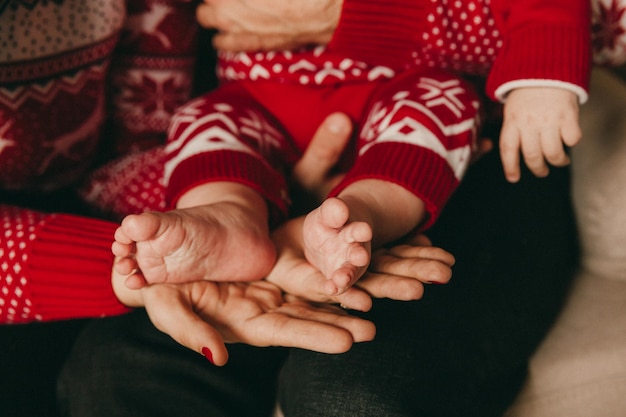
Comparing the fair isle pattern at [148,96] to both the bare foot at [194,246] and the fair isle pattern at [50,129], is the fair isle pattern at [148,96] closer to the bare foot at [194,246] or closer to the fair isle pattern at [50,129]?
the fair isle pattern at [50,129]

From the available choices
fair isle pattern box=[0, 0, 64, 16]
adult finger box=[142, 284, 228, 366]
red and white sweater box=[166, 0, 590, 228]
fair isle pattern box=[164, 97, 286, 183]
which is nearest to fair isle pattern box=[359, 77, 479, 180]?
red and white sweater box=[166, 0, 590, 228]

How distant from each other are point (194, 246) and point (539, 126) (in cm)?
33

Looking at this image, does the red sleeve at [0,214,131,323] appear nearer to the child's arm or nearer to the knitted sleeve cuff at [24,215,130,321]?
the knitted sleeve cuff at [24,215,130,321]

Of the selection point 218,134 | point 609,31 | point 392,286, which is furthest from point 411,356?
point 609,31

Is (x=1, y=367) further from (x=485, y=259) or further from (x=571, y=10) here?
(x=571, y=10)

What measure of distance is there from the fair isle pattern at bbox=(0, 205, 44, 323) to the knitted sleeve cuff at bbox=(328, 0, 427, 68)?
366 mm

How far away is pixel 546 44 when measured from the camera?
1.86ft

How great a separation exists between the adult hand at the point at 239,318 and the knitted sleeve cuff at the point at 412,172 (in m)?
0.12

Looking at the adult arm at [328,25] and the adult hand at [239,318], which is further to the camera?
the adult arm at [328,25]

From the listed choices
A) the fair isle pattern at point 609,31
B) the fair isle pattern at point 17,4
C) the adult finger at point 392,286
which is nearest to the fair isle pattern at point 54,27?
the fair isle pattern at point 17,4

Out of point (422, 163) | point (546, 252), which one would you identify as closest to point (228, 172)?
point (422, 163)

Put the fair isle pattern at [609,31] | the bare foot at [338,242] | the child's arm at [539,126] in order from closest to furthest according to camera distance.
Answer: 1. the bare foot at [338,242]
2. the child's arm at [539,126]
3. the fair isle pattern at [609,31]

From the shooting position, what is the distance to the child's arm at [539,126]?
21.1 inches

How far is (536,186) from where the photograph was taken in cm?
64
